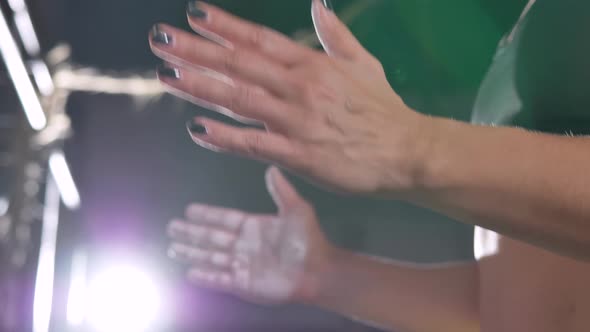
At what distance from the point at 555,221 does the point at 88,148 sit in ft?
4.20

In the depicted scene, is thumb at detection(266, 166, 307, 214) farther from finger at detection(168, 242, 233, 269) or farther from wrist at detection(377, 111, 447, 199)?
wrist at detection(377, 111, 447, 199)

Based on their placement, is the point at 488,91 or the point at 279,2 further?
the point at 279,2

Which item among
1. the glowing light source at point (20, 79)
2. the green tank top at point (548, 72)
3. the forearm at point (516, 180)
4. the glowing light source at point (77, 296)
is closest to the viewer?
the forearm at point (516, 180)

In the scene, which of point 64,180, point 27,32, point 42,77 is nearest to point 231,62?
point 27,32

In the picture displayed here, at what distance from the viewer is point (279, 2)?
32.7 inches

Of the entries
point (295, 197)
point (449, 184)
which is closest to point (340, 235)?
point (295, 197)

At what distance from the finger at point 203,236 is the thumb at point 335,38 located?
1.38 ft

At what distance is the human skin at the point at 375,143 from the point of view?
0.36m

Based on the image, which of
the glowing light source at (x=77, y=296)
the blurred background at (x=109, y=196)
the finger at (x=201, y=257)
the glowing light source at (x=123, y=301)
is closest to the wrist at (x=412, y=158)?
the finger at (x=201, y=257)

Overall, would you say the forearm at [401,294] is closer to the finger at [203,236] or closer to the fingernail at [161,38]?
the finger at [203,236]

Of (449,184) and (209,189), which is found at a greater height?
(209,189)

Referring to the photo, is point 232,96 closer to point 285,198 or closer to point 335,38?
point 335,38

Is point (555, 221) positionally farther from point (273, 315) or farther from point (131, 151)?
point (131, 151)

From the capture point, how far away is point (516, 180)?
0.36 meters
